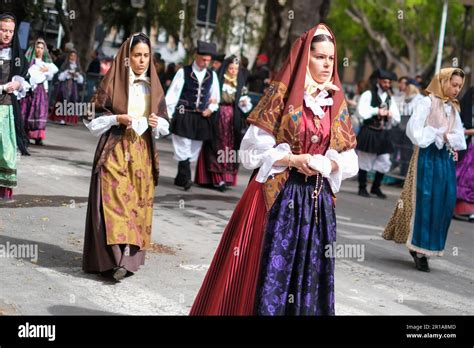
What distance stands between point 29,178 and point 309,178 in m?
8.27

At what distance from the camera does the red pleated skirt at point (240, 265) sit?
264 inches

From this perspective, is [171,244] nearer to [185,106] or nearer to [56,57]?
[185,106]

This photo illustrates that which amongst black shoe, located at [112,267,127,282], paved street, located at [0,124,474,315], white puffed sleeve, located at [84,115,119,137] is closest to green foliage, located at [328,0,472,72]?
paved street, located at [0,124,474,315]

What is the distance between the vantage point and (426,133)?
10.9 metres

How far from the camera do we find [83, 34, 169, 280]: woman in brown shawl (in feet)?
29.0

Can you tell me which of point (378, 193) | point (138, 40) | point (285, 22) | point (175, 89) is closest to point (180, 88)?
point (175, 89)

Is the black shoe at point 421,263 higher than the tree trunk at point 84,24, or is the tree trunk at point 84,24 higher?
the tree trunk at point 84,24

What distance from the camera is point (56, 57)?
2539 centimetres

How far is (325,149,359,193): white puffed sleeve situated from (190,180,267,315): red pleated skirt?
0.45 metres

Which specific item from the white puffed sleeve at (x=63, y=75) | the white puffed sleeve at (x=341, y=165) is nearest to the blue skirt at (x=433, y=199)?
the white puffed sleeve at (x=341, y=165)

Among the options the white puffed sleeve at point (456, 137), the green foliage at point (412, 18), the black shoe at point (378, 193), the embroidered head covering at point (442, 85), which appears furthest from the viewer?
the green foliage at point (412, 18)

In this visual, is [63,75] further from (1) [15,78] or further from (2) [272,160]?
(2) [272,160]

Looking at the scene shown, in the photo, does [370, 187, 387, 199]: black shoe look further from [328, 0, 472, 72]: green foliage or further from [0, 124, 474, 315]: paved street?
[328, 0, 472, 72]: green foliage

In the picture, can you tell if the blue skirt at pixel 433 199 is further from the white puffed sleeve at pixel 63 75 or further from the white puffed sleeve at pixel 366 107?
the white puffed sleeve at pixel 63 75
